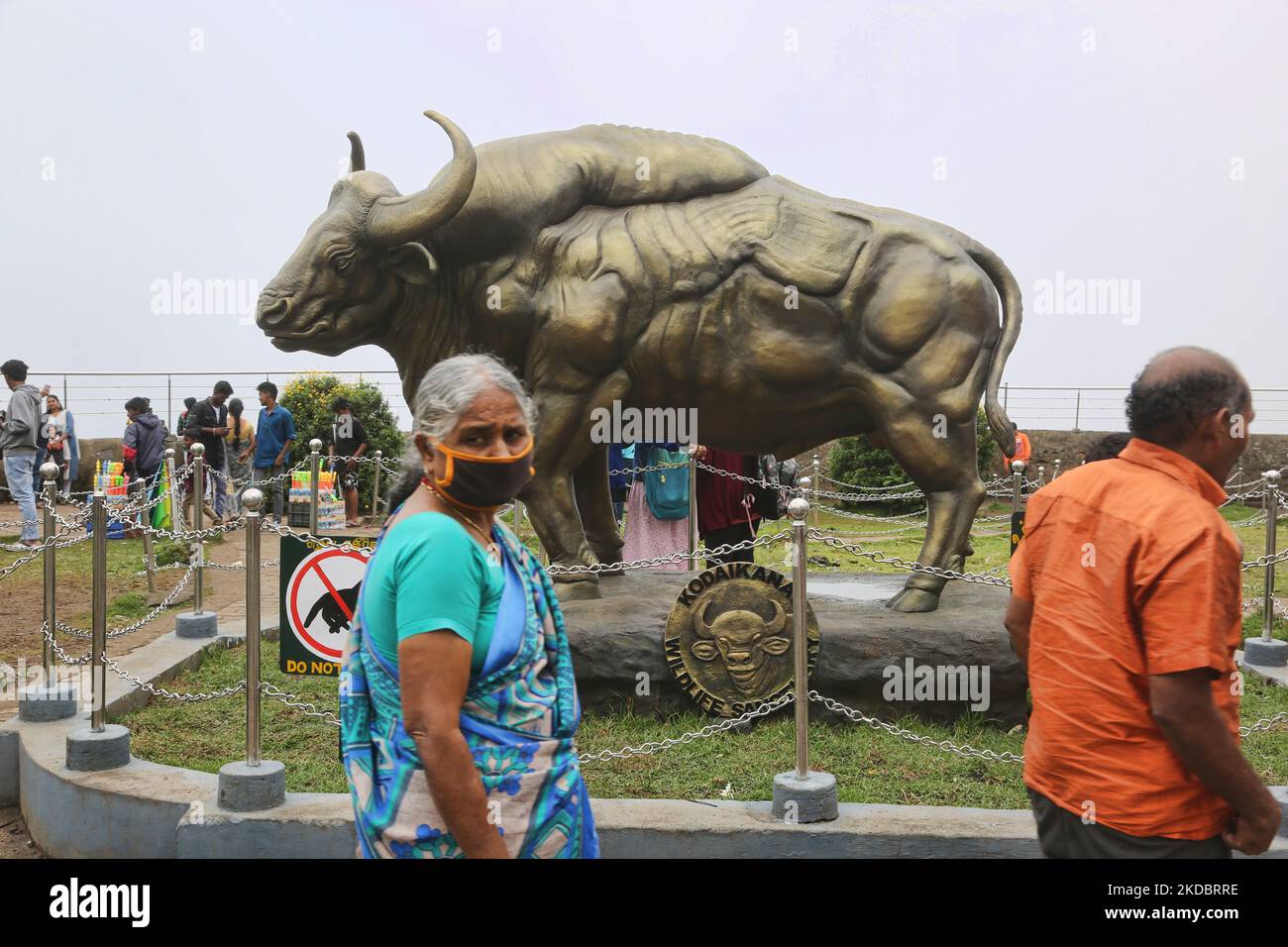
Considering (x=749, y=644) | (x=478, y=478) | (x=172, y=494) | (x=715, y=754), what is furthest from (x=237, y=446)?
(x=478, y=478)

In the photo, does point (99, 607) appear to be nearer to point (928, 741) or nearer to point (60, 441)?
point (928, 741)

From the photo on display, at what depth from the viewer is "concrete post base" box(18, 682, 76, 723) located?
4.61 m

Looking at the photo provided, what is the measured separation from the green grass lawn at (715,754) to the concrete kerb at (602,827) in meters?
0.32

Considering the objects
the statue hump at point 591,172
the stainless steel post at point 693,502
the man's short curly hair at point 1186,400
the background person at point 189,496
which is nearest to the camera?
the man's short curly hair at point 1186,400

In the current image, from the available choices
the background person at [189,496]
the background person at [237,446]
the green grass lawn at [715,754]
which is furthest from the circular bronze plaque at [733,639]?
the background person at [237,446]

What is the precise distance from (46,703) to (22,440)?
642 centimetres

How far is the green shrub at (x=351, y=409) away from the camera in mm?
14305

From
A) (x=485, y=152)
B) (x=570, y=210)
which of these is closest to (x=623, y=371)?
(x=570, y=210)

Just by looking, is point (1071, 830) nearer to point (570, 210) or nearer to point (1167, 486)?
point (1167, 486)

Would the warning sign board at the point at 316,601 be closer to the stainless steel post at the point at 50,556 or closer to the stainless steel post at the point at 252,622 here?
the stainless steel post at the point at 252,622

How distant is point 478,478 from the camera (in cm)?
197

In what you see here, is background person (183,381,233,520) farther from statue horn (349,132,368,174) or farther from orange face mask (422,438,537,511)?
orange face mask (422,438,537,511)

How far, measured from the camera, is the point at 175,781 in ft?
12.9
